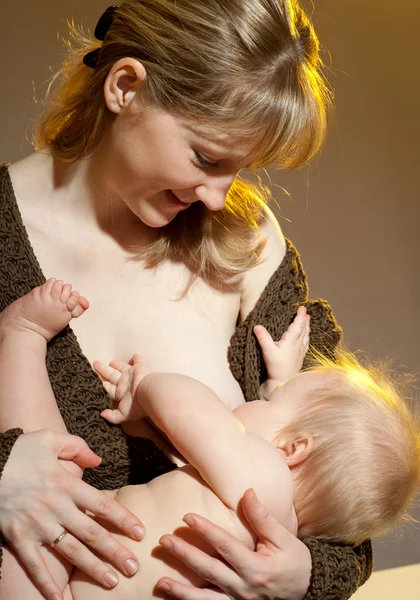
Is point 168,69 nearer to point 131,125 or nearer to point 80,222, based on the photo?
point 131,125

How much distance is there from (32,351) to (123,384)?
168mm

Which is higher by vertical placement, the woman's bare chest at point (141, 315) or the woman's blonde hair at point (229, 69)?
the woman's blonde hair at point (229, 69)

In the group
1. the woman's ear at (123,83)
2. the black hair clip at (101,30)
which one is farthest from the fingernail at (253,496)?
the black hair clip at (101,30)

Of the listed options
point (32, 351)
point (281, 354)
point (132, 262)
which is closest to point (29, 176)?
point (132, 262)

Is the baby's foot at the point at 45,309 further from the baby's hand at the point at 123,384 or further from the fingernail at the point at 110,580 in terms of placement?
the fingernail at the point at 110,580

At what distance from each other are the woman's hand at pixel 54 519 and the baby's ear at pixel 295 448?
0.27 metres

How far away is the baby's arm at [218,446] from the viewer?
1271 millimetres

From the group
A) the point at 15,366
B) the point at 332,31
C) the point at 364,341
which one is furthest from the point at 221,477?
the point at 332,31

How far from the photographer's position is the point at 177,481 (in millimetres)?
1289

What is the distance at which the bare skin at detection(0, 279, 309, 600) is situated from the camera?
1238mm

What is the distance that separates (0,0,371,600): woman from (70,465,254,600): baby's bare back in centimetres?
3

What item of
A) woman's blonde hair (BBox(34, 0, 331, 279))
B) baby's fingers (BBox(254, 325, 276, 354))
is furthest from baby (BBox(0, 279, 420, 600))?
woman's blonde hair (BBox(34, 0, 331, 279))

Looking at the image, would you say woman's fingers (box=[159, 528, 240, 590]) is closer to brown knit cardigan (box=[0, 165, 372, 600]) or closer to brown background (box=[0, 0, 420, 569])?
brown knit cardigan (box=[0, 165, 372, 600])

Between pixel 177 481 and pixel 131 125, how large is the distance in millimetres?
579
